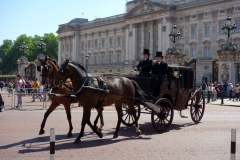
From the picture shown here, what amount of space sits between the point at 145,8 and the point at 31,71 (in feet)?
105

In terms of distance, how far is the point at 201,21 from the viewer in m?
58.6

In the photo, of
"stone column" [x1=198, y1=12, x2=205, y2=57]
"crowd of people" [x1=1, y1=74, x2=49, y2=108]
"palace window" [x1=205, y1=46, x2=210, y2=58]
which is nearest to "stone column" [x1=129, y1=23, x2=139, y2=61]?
"stone column" [x1=198, y1=12, x2=205, y2=57]

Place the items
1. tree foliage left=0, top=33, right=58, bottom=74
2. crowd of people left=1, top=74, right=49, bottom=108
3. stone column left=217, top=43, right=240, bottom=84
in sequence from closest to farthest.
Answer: crowd of people left=1, top=74, right=49, bottom=108
stone column left=217, top=43, right=240, bottom=84
tree foliage left=0, top=33, right=58, bottom=74

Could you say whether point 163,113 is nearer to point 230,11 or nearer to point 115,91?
point 115,91

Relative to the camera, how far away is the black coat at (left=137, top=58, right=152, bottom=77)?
12.2m

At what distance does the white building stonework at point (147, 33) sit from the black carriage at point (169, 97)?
34.9 meters

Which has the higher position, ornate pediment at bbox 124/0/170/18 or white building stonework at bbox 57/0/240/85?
ornate pediment at bbox 124/0/170/18

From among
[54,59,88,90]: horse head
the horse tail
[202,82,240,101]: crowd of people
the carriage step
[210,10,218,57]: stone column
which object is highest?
[210,10,218,57]: stone column

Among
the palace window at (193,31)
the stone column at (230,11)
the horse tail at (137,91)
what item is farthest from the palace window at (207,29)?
the horse tail at (137,91)

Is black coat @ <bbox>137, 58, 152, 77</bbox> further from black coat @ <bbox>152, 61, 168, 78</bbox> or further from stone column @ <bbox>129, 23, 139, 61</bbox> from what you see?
stone column @ <bbox>129, 23, 139, 61</bbox>

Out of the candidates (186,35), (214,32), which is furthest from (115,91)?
(186,35)

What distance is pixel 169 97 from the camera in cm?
1273

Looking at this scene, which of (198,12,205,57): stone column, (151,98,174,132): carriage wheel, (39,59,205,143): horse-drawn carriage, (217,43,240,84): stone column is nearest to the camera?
(39,59,205,143): horse-drawn carriage

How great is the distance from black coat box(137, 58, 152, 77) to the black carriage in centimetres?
41
